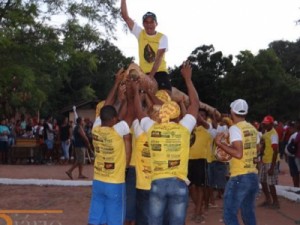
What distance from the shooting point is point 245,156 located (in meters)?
7.48

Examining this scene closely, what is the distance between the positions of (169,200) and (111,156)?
3.51 ft

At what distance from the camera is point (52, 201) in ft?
44.4

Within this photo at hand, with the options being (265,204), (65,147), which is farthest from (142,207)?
(65,147)

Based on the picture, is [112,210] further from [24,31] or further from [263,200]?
[24,31]

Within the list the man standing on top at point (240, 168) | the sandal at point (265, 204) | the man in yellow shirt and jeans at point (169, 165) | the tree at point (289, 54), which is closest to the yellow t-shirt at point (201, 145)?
the sandal at point (265, 204)

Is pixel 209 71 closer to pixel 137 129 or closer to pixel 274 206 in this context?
pixel 274 206

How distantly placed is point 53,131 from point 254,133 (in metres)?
17.1

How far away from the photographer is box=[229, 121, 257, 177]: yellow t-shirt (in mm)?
7422

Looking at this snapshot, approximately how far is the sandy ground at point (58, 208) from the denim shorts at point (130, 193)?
3.49 m

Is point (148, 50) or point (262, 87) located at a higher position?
point (262, 87)

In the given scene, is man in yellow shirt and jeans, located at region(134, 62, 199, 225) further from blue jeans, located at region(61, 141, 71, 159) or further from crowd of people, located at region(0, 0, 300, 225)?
blue jeans, located at region(61, 141, 71, 159)

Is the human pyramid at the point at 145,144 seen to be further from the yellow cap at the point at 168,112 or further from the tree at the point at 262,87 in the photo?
the tree at the point at 262,87

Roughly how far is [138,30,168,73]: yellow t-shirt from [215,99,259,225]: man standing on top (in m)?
1.23

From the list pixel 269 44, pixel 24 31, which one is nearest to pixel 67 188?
pixel 24 31
